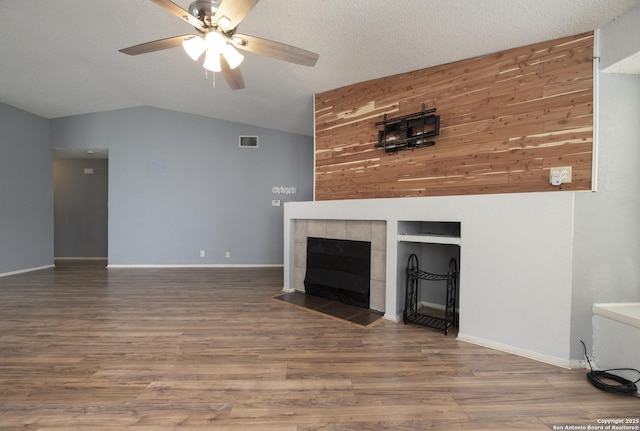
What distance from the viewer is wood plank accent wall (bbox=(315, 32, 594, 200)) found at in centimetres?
229

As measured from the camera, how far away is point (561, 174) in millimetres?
2307

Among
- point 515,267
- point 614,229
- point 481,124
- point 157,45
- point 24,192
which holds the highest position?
point 157,45

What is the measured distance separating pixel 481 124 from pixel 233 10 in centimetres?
244

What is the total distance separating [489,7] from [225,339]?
3.63m

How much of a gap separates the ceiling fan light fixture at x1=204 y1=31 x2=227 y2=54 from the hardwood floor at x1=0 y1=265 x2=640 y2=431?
2.44 metres

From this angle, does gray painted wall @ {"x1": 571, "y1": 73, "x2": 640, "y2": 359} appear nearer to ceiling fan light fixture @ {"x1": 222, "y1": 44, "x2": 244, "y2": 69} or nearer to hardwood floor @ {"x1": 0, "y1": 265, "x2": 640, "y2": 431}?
hardwood floor @ {"x1": 0, "y1": 265, "x2": 640, "y2": 431}

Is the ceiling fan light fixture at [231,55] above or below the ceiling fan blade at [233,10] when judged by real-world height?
below

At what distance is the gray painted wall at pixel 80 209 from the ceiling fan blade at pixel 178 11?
23.2 feet

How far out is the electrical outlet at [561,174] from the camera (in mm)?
2283

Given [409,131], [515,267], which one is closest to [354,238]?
[409,131]

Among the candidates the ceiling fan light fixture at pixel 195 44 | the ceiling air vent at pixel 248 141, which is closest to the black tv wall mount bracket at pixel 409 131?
the ceiling fan light fixture at pixel 195 44

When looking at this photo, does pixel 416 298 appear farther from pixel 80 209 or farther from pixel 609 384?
pixel 80 209

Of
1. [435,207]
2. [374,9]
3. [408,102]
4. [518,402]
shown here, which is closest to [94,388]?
[518,402]

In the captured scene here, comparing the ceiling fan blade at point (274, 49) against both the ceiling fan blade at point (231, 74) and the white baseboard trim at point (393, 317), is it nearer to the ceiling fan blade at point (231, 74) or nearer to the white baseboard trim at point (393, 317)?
the ceiling fan blade at point (231, 74)
